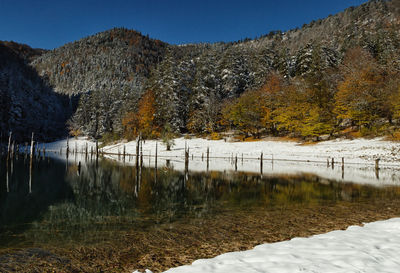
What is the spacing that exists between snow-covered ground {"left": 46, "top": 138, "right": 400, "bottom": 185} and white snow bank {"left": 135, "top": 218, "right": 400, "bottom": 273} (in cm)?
1960

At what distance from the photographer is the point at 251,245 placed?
7.53 metres

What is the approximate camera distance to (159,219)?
10.8 metres

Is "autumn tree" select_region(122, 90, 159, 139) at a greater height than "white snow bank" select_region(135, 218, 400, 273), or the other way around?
"autumn tree" select_region(122, 90, 159, 139)

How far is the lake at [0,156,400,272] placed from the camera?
7031mm

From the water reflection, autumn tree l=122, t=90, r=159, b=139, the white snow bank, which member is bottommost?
the water reflection

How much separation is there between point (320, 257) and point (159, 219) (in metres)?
6.99

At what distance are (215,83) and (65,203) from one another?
6257 cm

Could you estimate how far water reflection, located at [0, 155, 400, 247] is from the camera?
922 centimetres

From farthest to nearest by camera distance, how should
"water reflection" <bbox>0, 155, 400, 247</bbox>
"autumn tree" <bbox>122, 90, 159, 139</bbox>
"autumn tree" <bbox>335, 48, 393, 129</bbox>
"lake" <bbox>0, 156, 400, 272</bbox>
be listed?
"autumn tree" <bbox>122, 90, 159, 139</bbox> < "autumn tree" <bbox>335, 48, 393, 129</bbox> < "water reflection" <bbox>0, 155, 400, 247</bbox> < "lake" <bbox>0, 156, 400, 272</bbox>

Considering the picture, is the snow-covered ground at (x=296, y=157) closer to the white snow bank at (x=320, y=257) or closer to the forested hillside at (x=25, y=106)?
the white snow bank at (x=320, y=257)

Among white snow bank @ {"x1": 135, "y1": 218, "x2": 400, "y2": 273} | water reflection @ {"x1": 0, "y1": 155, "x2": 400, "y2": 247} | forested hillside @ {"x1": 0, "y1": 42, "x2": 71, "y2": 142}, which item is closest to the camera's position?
white snow bank @ {"x1": 135, "y1": 218, "x2": 400, "y2": 273}

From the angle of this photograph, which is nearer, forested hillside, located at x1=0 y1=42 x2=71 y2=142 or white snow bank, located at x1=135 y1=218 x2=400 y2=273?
white snow bank, located at x1=135 y1=218 x2=400 y2=273

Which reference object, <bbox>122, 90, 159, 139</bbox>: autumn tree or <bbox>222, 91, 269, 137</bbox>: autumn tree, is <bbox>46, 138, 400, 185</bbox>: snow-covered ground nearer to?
<bbox>122, 90, 159, 139</bbox>: autumn tree

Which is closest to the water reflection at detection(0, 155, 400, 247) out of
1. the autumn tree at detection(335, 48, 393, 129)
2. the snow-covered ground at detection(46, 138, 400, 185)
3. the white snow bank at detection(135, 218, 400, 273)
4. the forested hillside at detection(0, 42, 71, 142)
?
the white snow bank at detection(135, 218, 400, 273)
